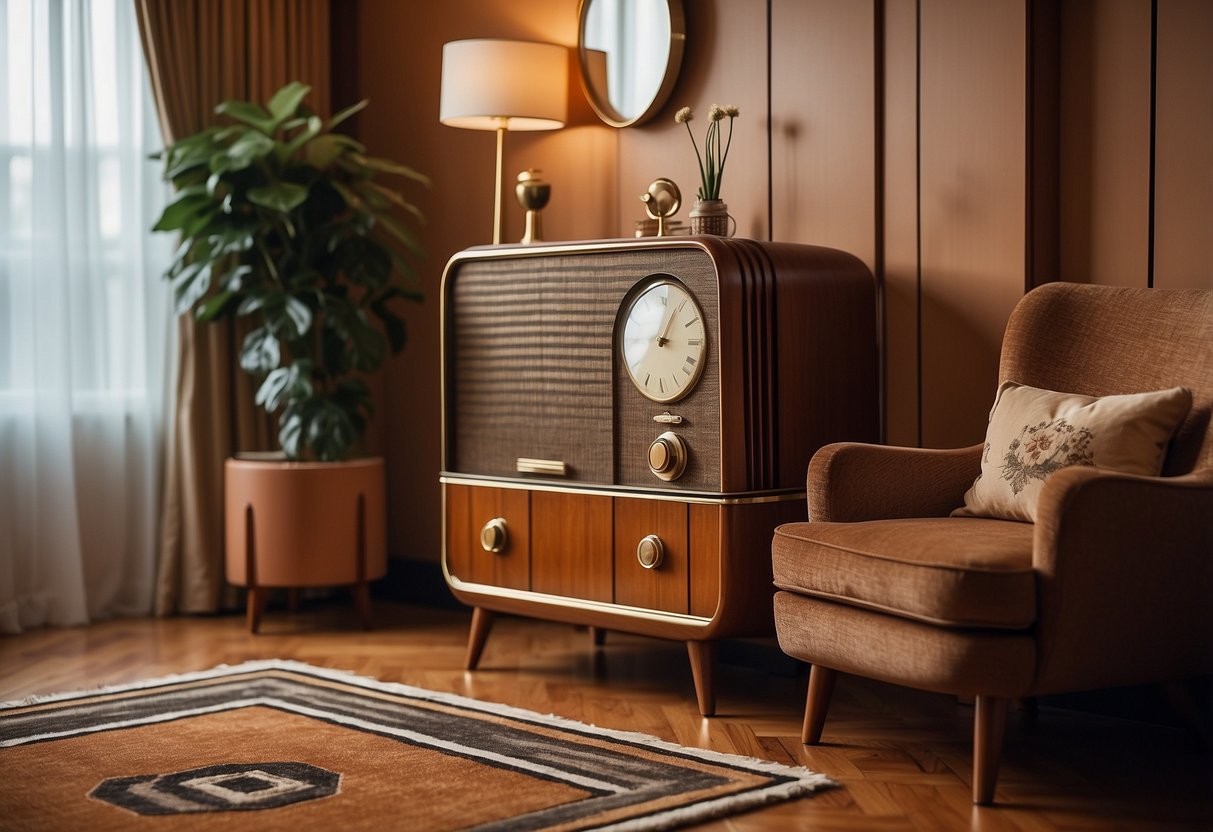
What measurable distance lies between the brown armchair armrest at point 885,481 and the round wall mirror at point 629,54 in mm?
1306

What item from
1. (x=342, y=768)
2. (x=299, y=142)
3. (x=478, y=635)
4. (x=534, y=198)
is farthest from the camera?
(x=299, y=142)

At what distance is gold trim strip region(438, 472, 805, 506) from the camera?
2898mm

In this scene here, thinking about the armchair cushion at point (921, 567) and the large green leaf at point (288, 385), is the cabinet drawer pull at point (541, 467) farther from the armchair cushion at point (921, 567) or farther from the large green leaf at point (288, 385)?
the large green leaf at point (288, 385)

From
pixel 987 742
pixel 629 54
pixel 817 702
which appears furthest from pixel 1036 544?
pixel 629 54

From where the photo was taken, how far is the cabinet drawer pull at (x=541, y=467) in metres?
3.22

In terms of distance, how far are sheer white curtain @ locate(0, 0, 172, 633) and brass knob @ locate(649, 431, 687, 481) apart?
6.12 ft

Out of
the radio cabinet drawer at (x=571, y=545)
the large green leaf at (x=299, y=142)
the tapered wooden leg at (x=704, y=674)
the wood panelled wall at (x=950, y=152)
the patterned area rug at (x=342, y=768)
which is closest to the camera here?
the patterned area rug at (x=342, y=768)

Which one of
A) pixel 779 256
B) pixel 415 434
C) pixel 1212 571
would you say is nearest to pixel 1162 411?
pixel 1212 571

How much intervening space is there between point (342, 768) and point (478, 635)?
3.16ft

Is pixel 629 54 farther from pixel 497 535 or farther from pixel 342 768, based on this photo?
pixel 342 768

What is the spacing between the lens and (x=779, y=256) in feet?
9.76

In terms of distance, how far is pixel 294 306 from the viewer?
3.85 meters

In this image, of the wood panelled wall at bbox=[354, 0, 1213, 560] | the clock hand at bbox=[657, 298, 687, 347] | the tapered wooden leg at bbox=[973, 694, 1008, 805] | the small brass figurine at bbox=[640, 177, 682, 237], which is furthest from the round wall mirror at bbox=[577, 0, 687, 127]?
the tapered wooden leg at bbox=[973, 694, 1008, 805]

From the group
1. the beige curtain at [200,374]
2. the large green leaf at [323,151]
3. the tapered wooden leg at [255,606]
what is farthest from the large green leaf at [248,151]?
the tapered wooden leg at [255,606]
